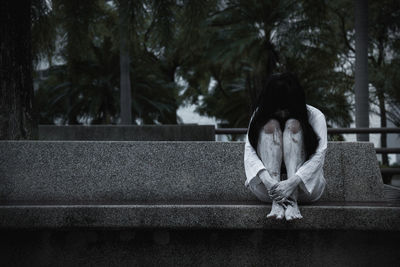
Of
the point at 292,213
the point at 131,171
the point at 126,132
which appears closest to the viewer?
the point at 292,213

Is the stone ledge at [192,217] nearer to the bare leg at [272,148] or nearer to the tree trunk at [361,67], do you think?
the bare leg at [272,148]

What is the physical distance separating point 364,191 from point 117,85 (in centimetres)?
2155

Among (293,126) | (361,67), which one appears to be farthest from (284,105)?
(361,67)

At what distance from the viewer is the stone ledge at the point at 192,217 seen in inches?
148

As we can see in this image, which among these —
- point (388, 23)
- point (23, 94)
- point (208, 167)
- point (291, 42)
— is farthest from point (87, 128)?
point (388, 23)

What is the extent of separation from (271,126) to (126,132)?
5.59 metres

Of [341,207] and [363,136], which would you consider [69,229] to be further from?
[363,136]

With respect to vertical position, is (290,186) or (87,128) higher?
(87,128)

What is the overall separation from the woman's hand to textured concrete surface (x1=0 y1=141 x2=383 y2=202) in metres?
0.98

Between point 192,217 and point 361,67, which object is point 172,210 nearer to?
point 192,217

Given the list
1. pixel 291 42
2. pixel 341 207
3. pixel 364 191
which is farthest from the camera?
pixel 291 42

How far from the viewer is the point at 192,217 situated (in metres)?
3.79

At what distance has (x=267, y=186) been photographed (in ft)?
11.8

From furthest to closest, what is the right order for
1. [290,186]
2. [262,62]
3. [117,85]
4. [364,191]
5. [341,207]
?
[117,85], [262,62], [364,191], [341,207], [290,186]
